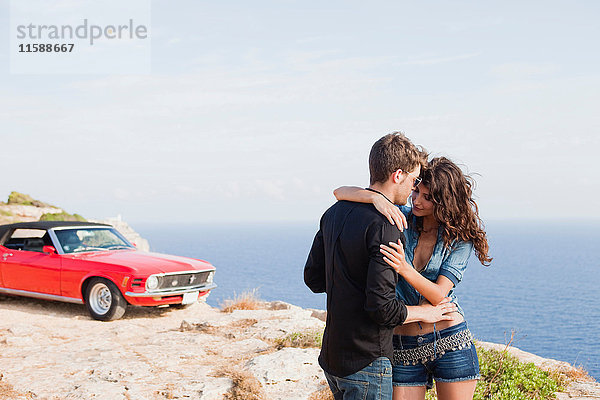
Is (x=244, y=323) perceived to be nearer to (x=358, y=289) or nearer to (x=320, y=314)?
(x=320, y=314)

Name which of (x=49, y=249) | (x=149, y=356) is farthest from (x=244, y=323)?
(x=49, y=249)

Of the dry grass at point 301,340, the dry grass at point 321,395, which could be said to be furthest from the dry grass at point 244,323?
the dry grass at point 321,395

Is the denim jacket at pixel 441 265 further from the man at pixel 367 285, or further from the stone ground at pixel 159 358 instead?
the stone ground at pixel 159 358

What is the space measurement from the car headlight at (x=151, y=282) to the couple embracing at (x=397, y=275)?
21.9 ft

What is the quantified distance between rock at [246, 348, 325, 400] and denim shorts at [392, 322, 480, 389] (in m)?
2.36

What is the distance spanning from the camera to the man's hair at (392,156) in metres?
3.00

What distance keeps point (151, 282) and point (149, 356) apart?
292 centimetres

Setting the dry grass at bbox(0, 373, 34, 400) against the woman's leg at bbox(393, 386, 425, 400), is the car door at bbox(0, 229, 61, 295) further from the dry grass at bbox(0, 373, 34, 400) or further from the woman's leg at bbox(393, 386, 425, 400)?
the woman's leg at bbox(393, 386, 425, 400)

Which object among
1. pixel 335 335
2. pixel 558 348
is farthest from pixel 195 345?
pixel 558 348

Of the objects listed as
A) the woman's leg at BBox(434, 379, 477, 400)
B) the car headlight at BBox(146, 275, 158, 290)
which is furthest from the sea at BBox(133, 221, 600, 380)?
the woman's leg at BBox(434, 379, 477, 400)

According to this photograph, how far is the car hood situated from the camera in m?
9.67

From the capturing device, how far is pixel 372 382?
299 cm

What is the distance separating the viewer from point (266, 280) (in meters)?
62.7

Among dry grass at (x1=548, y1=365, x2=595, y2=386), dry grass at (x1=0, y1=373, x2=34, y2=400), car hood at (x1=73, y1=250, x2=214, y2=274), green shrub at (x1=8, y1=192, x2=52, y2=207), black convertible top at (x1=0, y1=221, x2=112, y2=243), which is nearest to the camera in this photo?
dry grass at (x1=0, y1=373, x2=34, y2=400)
